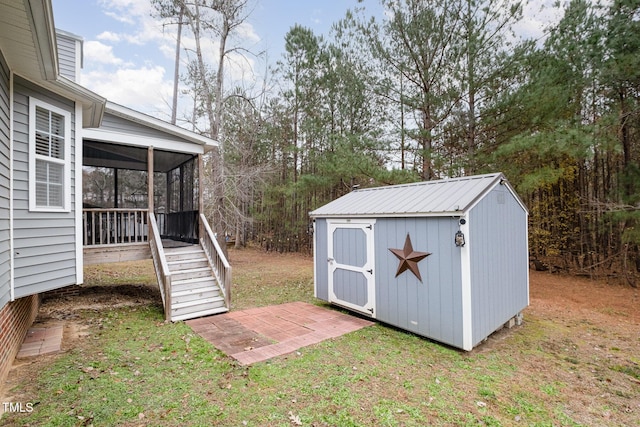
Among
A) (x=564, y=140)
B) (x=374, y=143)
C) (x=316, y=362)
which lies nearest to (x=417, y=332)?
(x=316, y=362)

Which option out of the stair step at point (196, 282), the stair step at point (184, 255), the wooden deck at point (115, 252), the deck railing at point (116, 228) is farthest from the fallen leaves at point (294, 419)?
the deck railing at point (116, 228)

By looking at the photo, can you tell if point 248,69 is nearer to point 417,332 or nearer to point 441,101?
point 441,101

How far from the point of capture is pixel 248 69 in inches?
502

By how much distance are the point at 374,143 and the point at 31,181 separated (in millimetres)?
8666

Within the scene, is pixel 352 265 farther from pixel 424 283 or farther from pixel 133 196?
pixel 133 196

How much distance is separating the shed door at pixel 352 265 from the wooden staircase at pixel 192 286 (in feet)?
7.28

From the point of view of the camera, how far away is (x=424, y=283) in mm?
4551

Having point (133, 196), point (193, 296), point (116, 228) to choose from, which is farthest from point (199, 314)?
point (133, 196)

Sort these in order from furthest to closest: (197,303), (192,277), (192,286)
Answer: (192,277) < (192,286) < (197,303)

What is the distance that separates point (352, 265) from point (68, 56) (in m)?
7.91

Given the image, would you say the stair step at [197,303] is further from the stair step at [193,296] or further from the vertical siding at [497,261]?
the vertical siding at [497,261]

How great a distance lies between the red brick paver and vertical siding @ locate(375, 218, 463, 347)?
2.51 ft

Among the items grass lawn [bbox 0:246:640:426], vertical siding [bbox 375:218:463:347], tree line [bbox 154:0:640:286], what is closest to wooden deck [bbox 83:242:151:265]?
grass lawn [bbox 0:246:640:426]

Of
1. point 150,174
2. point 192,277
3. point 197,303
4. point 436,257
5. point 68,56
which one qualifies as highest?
point 68,56
